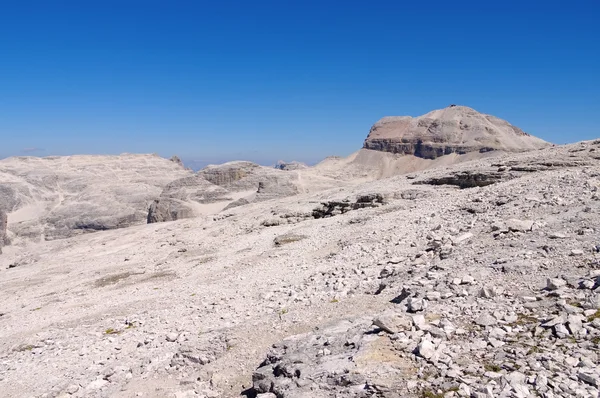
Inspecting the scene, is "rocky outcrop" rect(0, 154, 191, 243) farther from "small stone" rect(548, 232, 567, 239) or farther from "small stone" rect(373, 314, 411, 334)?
"small stone" rect(373, 314, 411, 334)

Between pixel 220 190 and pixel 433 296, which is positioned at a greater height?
pixel 433 296

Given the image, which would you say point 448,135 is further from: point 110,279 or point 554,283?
point 554,283

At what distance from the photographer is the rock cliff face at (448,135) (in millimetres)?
91688

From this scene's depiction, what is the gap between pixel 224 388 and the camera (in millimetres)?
7449

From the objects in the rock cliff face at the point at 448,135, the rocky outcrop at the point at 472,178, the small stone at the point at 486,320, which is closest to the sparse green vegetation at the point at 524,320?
the small stone at the point at 486,320

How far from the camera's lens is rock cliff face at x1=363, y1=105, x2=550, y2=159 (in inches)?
3610

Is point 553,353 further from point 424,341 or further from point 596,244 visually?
point 596,244

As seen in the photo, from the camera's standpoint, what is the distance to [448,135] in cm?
9644

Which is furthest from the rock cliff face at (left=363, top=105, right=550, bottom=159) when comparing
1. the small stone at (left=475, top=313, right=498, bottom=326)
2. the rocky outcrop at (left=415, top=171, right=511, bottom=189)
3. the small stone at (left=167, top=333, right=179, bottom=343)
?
the small stone at (left=475, top=313, right=498, bottom=326)

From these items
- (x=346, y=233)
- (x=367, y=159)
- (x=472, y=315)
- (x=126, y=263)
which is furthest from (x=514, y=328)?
(x=367, y=159)

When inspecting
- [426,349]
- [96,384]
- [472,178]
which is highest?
[472,178]

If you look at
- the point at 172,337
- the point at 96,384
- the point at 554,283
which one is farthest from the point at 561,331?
the point at 96,384

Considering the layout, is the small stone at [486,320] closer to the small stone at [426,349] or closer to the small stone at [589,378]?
the small stone at [426,349]

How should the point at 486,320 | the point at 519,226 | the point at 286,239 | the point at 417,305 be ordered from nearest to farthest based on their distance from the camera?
the point at 486,320, the point at 417,305, the point at 519,226, the point at 286,239
